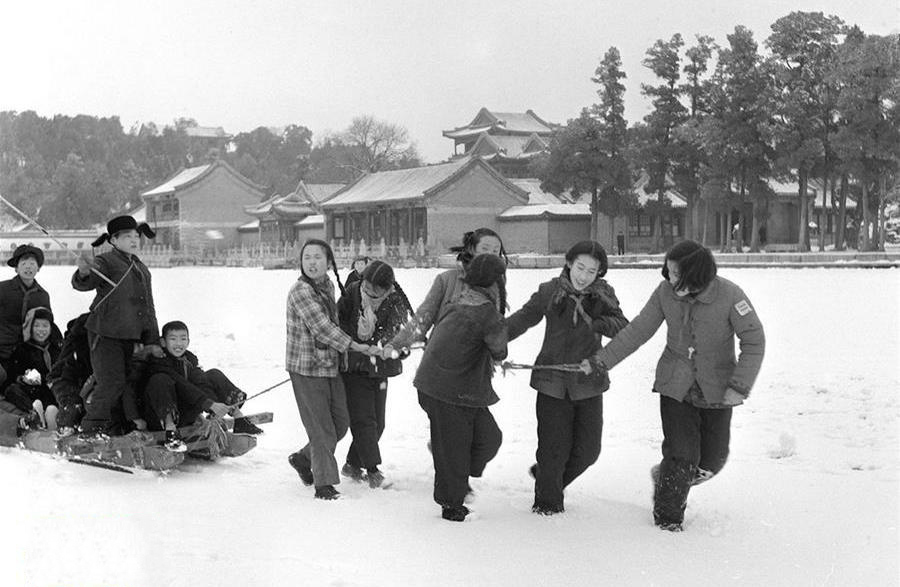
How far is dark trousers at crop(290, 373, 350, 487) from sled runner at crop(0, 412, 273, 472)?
2.12 ft

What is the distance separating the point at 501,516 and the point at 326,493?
863 mm

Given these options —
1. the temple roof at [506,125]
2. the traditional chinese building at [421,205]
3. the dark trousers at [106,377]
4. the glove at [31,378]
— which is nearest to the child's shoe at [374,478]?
the dark trousers at [106,377]

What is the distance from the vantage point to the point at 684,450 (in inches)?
159

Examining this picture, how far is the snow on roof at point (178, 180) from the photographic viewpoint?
73.2 feet

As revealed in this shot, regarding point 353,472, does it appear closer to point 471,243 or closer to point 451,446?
point 451,446

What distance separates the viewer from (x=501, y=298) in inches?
173

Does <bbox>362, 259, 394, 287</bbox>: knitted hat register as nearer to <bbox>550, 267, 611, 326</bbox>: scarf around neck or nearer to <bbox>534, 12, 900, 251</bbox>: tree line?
<bbox>550, 267, 611, 326</bbox>: scarf around neck

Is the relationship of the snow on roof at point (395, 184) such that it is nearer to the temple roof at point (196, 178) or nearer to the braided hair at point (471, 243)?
the temple roof at point (196, 178)

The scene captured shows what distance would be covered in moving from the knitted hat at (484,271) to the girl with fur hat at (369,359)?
2.11 ft

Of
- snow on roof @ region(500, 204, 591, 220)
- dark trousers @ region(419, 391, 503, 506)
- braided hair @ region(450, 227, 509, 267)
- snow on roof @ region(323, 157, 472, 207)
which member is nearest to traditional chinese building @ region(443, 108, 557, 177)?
A: snow on roof @ region(323, 157, 472, 207)

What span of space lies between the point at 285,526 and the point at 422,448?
1995 mm

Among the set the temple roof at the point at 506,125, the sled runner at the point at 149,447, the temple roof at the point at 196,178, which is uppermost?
the temple roof at the point at 506,125

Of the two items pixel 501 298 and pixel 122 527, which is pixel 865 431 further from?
pixel 122 527

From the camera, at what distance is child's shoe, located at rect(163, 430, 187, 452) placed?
491cm
